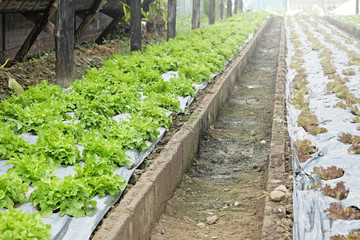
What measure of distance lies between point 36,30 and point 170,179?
5273 millimetres

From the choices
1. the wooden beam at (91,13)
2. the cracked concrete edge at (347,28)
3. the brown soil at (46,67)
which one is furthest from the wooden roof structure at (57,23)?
the cracked concrete edge at (347,28)

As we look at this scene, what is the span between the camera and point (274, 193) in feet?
15.9

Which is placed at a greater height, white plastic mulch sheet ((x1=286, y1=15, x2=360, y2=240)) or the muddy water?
white plastic mulch sheet ((x1=286, y1=15, x2=360, y2=240))

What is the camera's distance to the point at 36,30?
365 inches

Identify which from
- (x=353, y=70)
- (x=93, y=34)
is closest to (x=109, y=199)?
(x=353, y=70)

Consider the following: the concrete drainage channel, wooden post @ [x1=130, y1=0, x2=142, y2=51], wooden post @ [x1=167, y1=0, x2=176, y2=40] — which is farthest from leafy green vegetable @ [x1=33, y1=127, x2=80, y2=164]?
wooden post @ [x1=167, y1=0, x2=176, y2=40]

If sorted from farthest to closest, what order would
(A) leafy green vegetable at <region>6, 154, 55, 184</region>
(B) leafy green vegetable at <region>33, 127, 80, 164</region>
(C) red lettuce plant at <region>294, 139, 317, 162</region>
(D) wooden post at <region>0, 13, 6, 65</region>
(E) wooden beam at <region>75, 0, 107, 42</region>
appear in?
(E) wooden beam at <region>75, 0, 107, 42</region> → (D) wooden post at <region>0, 13, 6, 65</region> → (C) red lettuce plant at <region>294, 139, 317, 162</region> → (B) leafy green vegetable at <region>33, 127, 80, 164</region> → (A) leafy green vegetable at <region>6, 154, 55, 184</region>

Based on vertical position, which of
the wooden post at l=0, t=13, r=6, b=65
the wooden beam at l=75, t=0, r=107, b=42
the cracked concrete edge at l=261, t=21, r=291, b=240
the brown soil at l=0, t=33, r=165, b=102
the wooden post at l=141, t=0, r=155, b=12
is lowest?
the cracked concrete edge at l=261, t=21, r=291, b=240

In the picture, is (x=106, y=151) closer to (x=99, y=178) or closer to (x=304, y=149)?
(x=99, y=178)

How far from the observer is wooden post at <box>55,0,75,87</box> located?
8.22 m

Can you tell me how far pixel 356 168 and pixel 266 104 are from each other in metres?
5.02

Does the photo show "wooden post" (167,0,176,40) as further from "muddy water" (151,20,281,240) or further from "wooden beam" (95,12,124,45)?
"muddy water" (151,20,281,240)

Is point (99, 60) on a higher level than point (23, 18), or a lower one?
lower

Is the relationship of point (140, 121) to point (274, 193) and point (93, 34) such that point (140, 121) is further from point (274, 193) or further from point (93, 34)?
point (93, 34)
